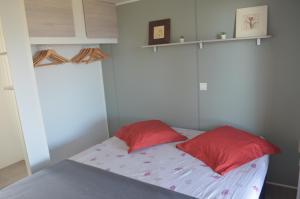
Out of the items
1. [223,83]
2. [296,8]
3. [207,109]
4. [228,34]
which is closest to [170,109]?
[207,109]

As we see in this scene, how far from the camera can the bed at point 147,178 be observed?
1644 millimetres

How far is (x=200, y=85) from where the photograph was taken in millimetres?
2709

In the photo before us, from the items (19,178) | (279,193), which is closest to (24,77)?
(19,178)

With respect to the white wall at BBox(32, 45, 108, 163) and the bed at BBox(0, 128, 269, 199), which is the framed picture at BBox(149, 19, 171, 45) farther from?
the bed at BBox(0, 128, 269, 199)

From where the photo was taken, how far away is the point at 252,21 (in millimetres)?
2273

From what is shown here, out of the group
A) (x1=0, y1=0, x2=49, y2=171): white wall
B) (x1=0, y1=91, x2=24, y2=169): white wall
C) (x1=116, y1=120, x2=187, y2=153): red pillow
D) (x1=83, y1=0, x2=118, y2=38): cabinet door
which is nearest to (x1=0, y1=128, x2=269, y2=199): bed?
(x1=116, y1=120, x2=187, y2=153): red pillow

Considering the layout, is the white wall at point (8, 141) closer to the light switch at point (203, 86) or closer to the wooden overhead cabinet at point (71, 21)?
the wooden overhead cabinet at point (71, 21)

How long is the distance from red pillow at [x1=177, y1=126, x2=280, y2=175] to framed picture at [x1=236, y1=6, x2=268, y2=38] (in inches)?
38.7

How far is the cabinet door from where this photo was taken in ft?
9.14

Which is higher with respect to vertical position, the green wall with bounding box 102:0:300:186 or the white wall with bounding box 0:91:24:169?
the green wall with bounding box 102:0:300:186

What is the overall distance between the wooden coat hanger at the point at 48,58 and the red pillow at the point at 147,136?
118 centimetres

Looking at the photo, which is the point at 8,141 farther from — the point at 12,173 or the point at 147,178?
the point at 147,178

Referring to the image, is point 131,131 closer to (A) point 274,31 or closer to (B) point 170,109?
(B) point 170,109

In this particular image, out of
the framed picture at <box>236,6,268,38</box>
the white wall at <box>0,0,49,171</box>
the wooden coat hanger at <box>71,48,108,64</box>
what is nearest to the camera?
the white wall at <box>0,0,49,171</box>
